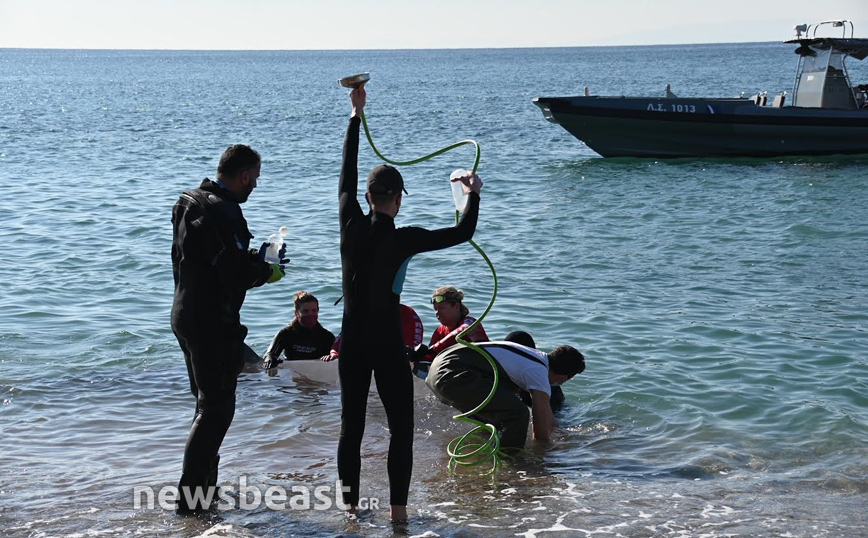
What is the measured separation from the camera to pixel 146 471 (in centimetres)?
599

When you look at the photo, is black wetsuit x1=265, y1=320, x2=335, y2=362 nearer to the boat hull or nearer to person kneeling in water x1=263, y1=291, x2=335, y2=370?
person kneeling in water x1=263, y1=291, x2=335, y2=370

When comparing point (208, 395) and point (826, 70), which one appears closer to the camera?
point (208, 395)

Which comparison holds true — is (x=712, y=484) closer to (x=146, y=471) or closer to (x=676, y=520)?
(x=676, y=520)

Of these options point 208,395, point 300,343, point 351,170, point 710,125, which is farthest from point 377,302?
point 710,125

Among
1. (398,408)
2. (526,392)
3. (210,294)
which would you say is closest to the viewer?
(210,294)

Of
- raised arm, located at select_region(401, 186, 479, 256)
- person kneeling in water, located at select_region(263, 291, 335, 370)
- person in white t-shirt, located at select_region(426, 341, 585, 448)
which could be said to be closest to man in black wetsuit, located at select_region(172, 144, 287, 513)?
raised arm, located at select_region(401, 186, 479, 256)

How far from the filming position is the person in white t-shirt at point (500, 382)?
6.11 metres

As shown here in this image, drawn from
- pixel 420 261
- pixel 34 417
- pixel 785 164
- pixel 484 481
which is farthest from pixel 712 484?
pixel 785 164

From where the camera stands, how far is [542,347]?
9.31 meters

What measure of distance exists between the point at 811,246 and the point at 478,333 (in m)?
8.72

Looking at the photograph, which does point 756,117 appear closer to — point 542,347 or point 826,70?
point 826,70

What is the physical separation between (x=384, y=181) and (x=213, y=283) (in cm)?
96

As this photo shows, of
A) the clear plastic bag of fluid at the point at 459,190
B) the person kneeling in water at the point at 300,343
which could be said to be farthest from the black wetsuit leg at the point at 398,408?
the person kneeling in water at the point at 300,343

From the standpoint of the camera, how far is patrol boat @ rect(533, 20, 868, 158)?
2238cm
